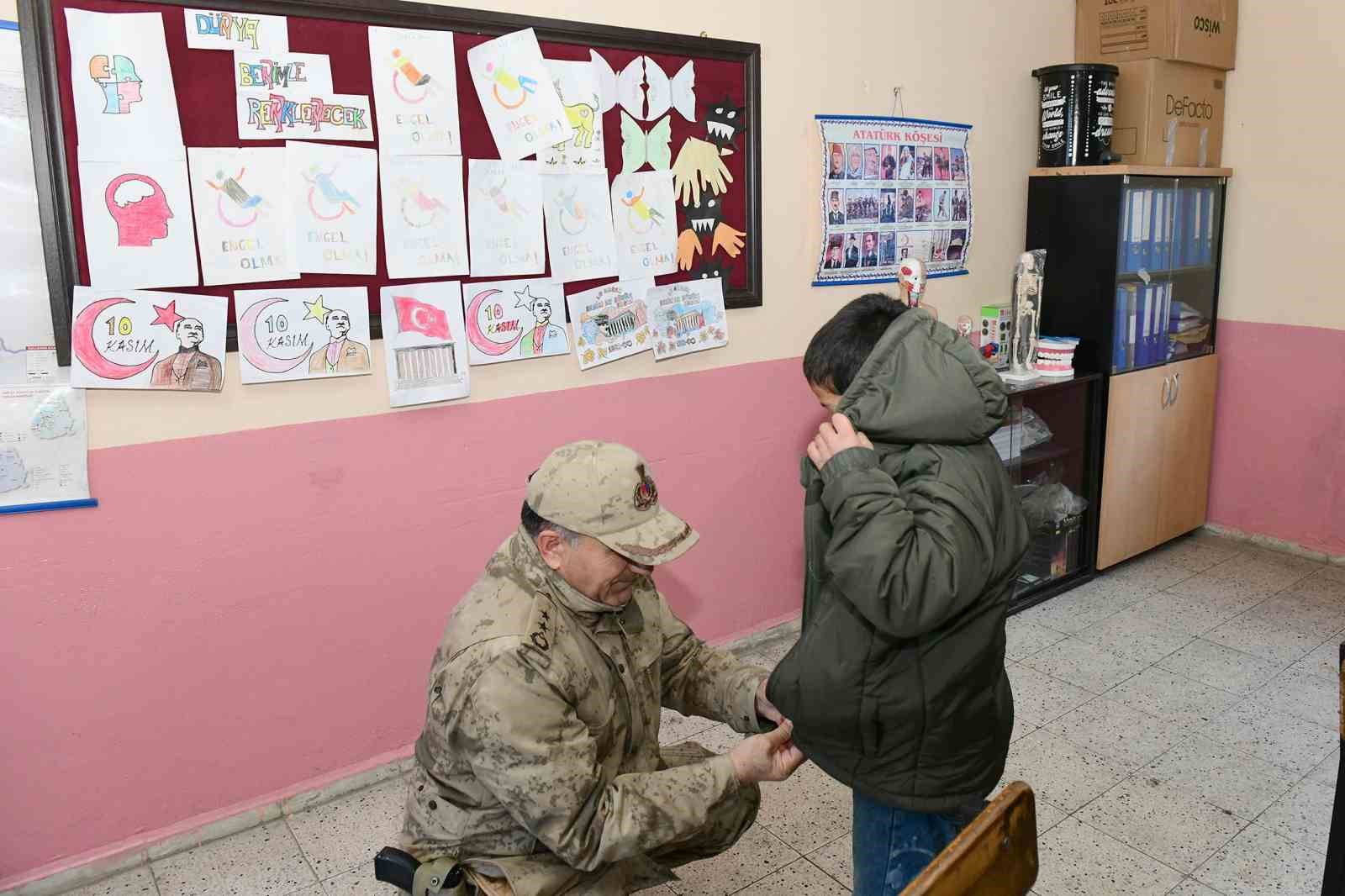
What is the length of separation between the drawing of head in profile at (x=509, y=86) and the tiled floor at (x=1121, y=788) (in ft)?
5.99

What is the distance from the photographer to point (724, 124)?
3.01 meters

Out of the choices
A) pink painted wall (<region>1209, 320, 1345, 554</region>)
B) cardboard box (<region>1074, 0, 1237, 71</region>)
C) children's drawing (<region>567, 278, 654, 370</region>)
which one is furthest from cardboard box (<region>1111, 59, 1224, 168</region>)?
children's drawing (<region>567, 278, 654, 370</region>)

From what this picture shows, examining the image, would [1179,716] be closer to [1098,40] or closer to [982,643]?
[982,643]

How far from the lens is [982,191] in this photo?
3836 mm

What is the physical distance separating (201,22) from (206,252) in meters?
0.50

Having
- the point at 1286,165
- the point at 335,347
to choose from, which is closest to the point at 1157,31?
the point at 1286,165

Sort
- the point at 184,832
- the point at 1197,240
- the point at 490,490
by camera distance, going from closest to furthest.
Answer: the point at 184,832, the point at 490,490, the point at 1197,240

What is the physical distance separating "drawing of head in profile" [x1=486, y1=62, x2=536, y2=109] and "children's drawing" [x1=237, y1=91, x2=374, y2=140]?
348 millimetres

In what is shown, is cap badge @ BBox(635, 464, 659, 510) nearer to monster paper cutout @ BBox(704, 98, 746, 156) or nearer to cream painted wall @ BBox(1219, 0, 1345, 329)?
monster paper cutout @ BBox(704, 98, 746, 156)

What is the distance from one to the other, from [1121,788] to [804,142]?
2.16 meters

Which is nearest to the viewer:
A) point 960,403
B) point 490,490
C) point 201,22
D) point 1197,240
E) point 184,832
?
point 960,403

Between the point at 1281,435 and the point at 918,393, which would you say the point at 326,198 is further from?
the point at 1281,435

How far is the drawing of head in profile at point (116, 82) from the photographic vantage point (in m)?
2.03

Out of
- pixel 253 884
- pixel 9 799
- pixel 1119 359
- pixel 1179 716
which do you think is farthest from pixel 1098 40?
pixel 9 799
